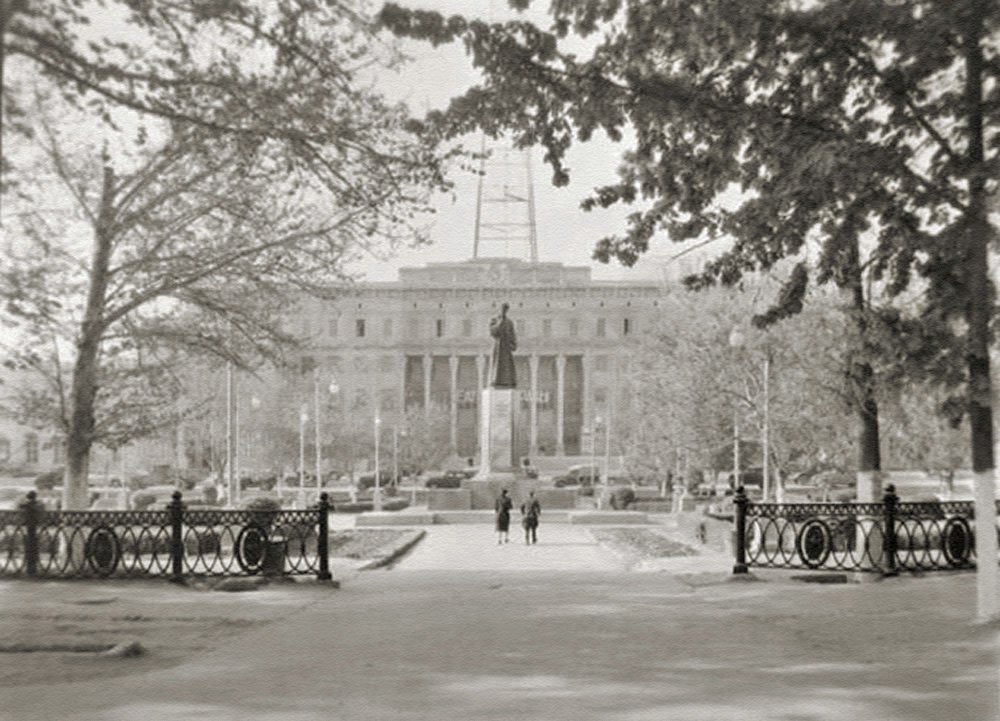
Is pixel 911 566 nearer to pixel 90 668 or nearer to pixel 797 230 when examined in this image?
pixel 797 230

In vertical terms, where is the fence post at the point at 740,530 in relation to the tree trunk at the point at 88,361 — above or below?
below

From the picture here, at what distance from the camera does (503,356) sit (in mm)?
50531

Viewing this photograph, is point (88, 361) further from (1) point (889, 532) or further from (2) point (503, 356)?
(2) point (503, 356)

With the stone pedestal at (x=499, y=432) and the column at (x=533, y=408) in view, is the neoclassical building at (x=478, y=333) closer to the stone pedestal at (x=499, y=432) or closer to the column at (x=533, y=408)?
the column at (x=533, y=408)

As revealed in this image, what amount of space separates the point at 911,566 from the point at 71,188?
14771 mm

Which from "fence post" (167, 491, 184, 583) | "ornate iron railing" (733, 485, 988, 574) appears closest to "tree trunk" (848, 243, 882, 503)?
"ornate iron railing" (733, 485, 988, 574)

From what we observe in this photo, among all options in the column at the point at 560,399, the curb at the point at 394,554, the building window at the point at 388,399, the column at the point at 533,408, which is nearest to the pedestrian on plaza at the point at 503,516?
the curb at the point at 394,554

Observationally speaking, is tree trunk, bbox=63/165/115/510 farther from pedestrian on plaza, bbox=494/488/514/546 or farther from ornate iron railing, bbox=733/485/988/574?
pedestrian on plaza, bbox=494/488/514/546

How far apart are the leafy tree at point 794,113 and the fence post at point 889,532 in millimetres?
3909

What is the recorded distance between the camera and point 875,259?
51.0 feet

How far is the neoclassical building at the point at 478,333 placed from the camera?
104562 millimetres

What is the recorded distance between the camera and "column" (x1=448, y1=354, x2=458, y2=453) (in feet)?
319

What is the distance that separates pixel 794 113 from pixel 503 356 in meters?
37.0

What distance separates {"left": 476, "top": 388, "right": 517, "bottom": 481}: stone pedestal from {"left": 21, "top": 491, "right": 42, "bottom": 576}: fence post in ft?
106
